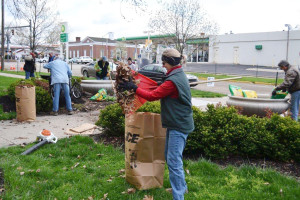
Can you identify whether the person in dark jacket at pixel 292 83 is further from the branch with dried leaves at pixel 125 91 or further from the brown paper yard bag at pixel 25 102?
the brown paper yard bag at pixel 25 102

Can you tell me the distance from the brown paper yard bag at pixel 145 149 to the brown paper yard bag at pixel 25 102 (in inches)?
196

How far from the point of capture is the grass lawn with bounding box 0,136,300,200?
400 centimetres

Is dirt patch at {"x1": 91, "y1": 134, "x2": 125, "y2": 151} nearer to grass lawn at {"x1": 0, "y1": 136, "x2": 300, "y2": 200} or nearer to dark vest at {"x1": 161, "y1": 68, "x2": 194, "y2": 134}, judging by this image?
grass lawn at {"x1": 0, "y1": 136, "x2": 300, "y2": 200}

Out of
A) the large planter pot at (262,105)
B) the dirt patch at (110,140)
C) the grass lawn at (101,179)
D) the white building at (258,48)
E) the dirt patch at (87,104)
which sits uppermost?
the white building at (258,48)

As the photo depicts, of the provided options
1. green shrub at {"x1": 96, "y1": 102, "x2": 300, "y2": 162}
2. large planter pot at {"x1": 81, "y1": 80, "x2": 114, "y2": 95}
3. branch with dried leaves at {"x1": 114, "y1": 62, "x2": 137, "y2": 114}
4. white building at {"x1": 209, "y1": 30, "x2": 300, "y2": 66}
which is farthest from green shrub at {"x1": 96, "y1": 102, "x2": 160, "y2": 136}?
white building at {"x1": 209, "y1": 30, "x2": 300, "y2": 66}

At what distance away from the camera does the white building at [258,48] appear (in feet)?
150

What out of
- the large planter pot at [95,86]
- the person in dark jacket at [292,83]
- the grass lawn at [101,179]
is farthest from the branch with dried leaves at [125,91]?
the large planter pot at [95,86]

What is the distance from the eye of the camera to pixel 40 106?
369 inches

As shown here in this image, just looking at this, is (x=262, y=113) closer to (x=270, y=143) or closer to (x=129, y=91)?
(x=270, y=143)

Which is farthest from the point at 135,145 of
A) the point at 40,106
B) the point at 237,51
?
the point at 237,51

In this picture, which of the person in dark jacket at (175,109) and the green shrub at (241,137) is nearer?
the person in dark jacket at (175,109)

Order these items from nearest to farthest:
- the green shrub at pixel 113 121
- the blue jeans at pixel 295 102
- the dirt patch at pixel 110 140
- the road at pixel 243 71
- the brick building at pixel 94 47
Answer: the dirt patch at pixel 110 140
the green shrub at pixel 113 121
the blue jeans at pixel 295 102
the road at pixel 243 71
the brick building at pixel 94 47

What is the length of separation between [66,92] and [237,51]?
47.4 m

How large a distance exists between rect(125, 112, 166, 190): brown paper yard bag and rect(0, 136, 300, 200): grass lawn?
0.16 m
